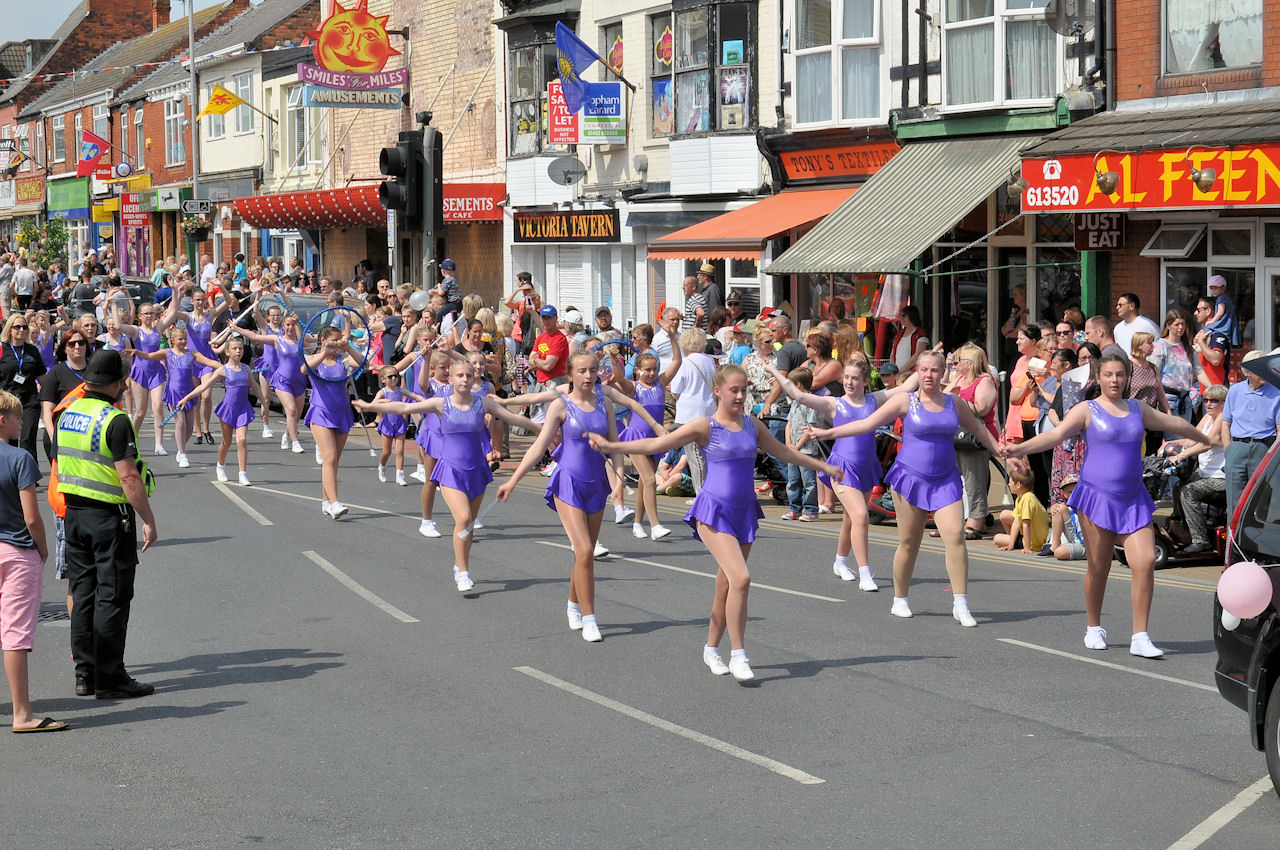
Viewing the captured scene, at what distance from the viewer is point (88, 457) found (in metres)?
8.93

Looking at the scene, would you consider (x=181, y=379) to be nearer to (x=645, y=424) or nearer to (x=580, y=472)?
(x=645, y=424)

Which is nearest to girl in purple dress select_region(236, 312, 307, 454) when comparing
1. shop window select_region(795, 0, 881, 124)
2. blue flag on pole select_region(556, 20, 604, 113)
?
shop window select_region(795, 0, 881, 124)

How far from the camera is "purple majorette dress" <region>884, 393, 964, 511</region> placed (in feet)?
35.6

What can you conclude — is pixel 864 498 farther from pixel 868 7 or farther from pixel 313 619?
pixel 868 7

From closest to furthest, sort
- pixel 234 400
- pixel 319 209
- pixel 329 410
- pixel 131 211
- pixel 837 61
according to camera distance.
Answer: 1. pixel 329 410
2. pixel 234 400
3. pixel 837 61
4. pixel 319 209
5. pixel 131 211

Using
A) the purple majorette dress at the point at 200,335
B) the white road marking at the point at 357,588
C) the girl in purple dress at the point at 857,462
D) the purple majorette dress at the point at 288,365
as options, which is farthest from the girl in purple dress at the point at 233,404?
the girl in purple dress at the point at 857,462

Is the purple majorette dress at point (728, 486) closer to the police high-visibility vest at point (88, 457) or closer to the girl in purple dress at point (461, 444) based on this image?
the girl in purple dress at point (461, 444)

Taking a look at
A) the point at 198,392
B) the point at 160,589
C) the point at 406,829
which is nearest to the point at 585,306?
the point at 198,392

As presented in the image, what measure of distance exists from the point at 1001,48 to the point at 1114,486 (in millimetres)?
12157

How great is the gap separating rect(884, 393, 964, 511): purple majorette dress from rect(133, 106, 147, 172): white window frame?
168 ft

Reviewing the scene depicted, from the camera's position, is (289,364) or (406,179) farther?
(289,364)

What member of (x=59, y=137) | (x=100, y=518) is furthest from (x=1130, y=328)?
(x=59, y=137)

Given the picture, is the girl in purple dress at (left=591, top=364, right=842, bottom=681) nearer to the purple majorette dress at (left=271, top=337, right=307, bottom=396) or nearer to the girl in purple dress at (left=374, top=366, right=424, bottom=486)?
the girl in purple dress at (left=374, top=366, right=424, bottom=486)

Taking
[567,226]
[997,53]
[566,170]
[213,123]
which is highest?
[213,123]
